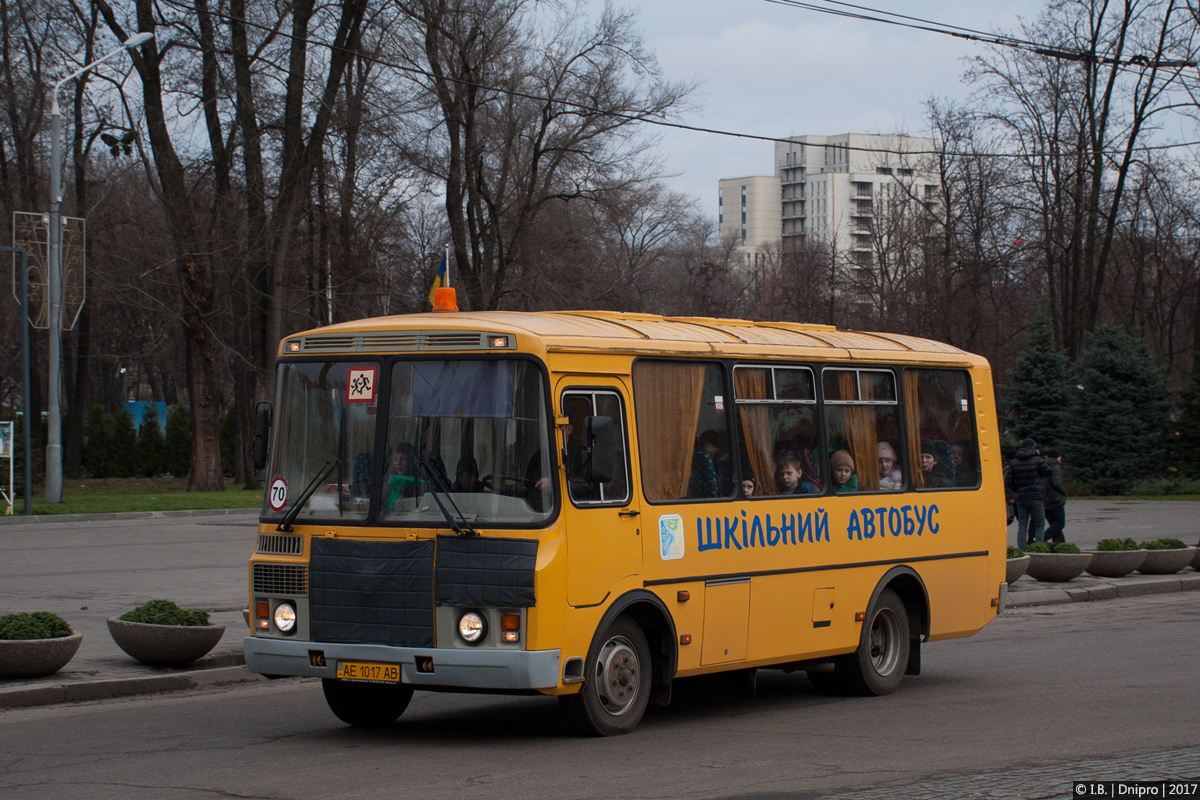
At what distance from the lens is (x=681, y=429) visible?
9.38 m

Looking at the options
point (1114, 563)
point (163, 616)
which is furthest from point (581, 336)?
point (1114, 563)

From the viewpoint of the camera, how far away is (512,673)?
7.93m

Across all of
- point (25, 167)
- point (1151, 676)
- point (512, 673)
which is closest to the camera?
point (512, 673)

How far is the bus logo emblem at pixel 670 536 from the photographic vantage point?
29.5ft

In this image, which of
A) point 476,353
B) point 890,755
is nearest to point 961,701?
point 890,755

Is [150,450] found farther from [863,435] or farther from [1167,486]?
[863,435]

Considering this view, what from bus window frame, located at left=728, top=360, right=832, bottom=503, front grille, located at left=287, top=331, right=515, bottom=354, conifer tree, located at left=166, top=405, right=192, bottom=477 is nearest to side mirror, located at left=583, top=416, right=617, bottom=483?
front grille, located at left=287, top=331, right=515, bottom=354

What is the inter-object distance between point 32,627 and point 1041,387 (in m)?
40.4

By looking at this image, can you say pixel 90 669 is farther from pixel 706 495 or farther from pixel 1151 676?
pixel 1151 676

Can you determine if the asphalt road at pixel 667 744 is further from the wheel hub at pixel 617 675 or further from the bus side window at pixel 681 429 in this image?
the bus side window at pixel 681 429

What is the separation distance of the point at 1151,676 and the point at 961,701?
6.41 feet

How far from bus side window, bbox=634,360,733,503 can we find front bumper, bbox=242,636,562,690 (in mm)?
1504

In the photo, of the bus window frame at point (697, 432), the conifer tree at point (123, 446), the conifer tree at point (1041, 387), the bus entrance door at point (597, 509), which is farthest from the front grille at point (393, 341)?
the conifer tree at point (123, 446)

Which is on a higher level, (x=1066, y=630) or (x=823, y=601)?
(x=823, y=601)
